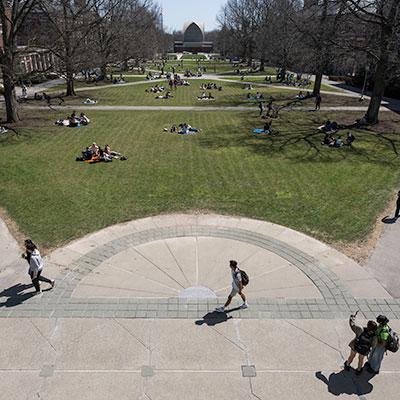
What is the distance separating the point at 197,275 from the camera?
1127cm

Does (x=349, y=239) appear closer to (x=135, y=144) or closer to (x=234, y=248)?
(x=234, y=248)

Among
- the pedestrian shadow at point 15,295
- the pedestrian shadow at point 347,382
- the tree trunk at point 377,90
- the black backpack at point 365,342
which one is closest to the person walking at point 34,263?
the pedestrian shadow at point 15,295

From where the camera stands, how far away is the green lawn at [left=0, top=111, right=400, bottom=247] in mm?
14976

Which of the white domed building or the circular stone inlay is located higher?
the white domed building

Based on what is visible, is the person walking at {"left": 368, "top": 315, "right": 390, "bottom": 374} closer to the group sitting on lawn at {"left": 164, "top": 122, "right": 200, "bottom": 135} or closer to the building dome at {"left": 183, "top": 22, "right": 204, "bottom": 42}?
the group sitting on lawn at {"left": 164, "top": 122, "right": 200, "bottom": 135}

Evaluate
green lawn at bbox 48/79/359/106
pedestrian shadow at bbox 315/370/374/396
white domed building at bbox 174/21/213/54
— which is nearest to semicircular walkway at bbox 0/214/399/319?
pedestrian shadow at bbox 315/370/374/396

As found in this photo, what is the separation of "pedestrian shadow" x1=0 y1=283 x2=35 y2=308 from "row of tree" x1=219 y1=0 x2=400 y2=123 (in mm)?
25047

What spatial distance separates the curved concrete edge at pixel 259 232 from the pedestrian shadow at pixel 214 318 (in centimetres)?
374

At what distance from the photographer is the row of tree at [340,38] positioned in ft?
85.6

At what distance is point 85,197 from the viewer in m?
16.7

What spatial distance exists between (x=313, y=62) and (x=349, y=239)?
26.6 meters

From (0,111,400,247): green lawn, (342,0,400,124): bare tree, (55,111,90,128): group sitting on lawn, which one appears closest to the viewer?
(0,111,400,247): green lawn

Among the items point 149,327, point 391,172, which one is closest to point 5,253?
point 149,327

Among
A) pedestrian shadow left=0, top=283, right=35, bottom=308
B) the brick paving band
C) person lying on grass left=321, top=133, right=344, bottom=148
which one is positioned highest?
person lying on grass left=321, top=133, right=344, bottom=148
